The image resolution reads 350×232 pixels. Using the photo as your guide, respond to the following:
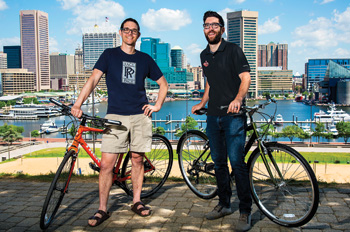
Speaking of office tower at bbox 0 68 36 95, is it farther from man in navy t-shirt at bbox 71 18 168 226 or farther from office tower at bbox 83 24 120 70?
man in navy t-shirt at bbox 71 18 168 226

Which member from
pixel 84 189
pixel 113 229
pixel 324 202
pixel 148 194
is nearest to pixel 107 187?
pixel 113 229

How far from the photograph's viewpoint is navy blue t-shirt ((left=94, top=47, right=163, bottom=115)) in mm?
2867

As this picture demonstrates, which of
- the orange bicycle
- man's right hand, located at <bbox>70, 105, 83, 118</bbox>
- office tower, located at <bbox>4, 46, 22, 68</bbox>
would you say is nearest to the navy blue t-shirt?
the orange bicycle

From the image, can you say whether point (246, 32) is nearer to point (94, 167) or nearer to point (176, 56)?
point (176, 56)

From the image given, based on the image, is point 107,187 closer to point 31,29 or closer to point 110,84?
point 110,84

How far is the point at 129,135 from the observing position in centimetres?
295

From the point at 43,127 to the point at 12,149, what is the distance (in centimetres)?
2636

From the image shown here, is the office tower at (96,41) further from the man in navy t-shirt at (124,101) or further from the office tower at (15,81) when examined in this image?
the man in navy t-shirt at (124,101)

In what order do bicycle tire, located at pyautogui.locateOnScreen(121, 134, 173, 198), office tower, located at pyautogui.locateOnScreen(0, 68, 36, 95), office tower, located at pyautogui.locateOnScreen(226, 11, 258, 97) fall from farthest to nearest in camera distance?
office tower, located at pyautogui.locateOnScreen(0, 68, 36, 95)
office tower, located at pyautogui.locateOnScreen(226, 11, 258, 97)
bicycle tire, located at pyautogui.locateOnScreen(121, 134, 173, 198)

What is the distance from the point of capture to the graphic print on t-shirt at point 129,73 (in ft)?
9.41

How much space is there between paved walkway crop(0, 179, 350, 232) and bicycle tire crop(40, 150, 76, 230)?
0.31 ft

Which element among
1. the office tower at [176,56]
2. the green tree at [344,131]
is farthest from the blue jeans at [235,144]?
the office tower at [176,56]

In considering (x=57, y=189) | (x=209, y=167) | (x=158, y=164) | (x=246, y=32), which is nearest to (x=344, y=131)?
(x=158, y=164)

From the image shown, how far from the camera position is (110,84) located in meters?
2.89
